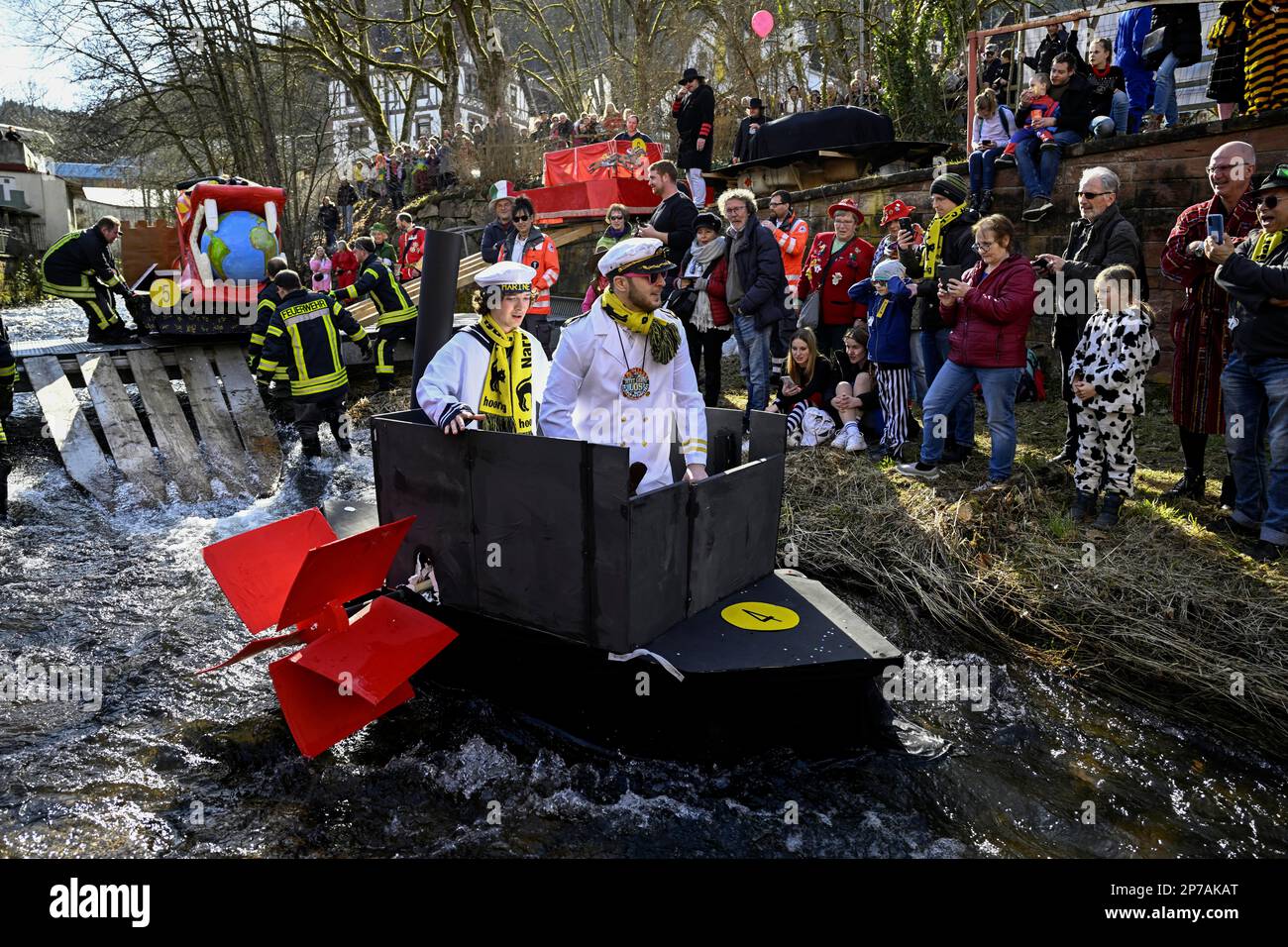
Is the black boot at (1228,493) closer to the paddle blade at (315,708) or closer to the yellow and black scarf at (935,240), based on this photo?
the yellow and black scarf at (935,240)

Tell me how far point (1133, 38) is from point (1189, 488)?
6068 millimetres

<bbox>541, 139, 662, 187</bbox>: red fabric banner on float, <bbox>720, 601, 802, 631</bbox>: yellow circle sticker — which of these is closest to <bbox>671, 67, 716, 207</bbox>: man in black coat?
<bbox>541, 139, 662, 187</bbox>: red fabric banner on float

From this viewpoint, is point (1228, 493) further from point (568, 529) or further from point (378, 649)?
point (378, 649)

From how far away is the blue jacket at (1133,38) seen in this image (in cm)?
952

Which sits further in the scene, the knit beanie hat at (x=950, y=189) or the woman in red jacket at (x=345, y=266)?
the woman in red jacket at (x=345, y=266)

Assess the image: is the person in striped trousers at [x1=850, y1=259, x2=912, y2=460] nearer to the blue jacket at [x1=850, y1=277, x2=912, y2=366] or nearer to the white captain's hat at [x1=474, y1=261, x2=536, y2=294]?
the blue jacket at [x1=850, y1=277, x2=912, y2=366]

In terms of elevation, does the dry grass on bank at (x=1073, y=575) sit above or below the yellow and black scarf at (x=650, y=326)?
below

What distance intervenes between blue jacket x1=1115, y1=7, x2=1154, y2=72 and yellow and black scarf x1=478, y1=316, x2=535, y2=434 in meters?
7.95

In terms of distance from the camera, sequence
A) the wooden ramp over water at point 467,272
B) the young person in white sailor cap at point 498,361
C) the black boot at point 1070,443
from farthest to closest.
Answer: the wooden ramp over water at point 467,272, the black boot at point 1070,443, the young person in white sailor cap at point 498,361

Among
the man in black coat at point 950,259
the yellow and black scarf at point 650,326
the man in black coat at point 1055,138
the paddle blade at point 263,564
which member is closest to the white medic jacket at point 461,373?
the yellow and black scarf at point 650,326

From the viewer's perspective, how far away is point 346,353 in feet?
37.4

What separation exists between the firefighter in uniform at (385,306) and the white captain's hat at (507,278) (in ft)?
18.9

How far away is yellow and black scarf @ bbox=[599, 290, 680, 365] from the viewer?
4309 mm
